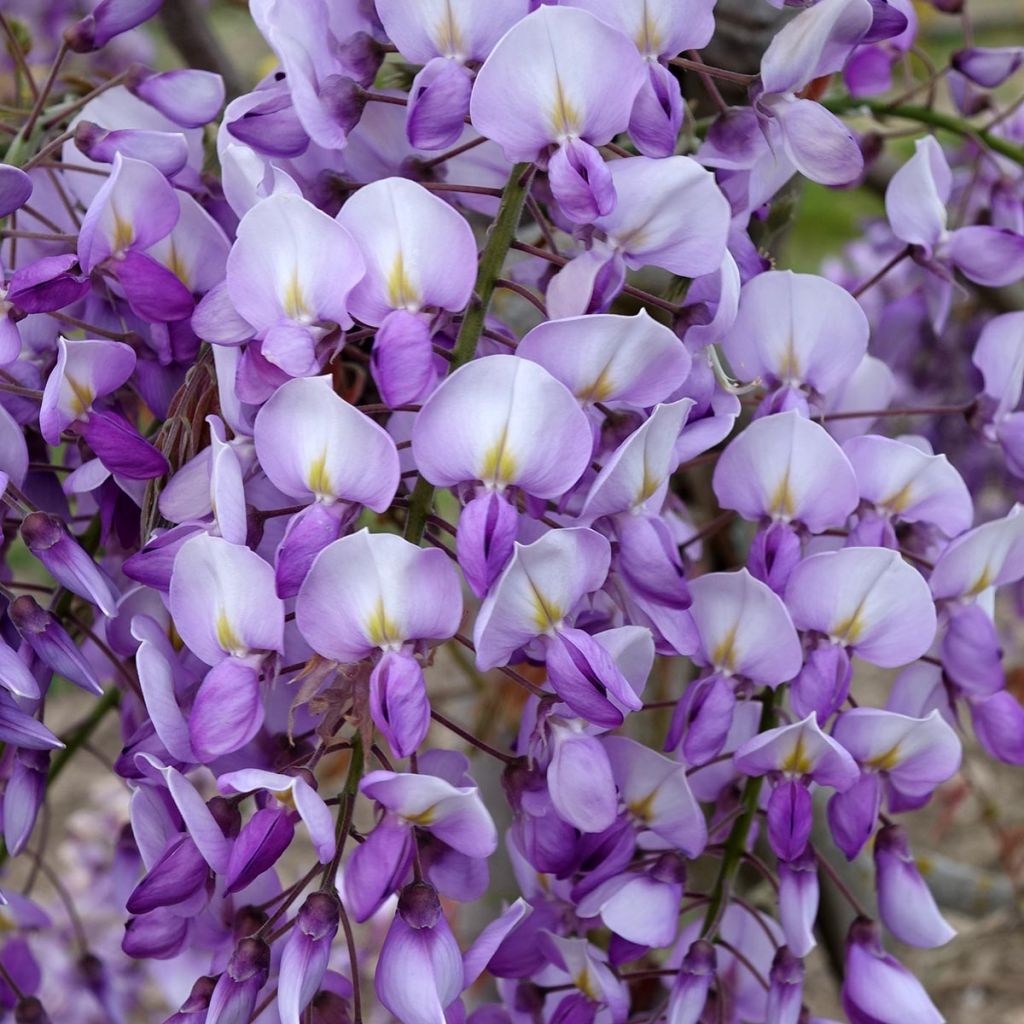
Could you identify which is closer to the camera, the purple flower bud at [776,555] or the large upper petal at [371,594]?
the large upper petal at [371,594]

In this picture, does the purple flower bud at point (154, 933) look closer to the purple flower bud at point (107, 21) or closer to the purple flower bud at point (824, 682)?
the purple flower bud at point (824, 682)

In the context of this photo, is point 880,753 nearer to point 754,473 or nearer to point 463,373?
point 754,473

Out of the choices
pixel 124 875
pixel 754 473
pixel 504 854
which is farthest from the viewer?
pixel 504 854

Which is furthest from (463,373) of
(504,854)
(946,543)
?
(504,854)

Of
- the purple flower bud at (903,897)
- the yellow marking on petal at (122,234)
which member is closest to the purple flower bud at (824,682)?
the purple flower bud at (903,897)

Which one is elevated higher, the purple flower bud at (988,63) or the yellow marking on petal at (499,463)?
the yellow marking on petal at (499,463)

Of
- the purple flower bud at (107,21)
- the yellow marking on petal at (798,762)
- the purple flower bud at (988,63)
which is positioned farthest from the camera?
the purple flower bud at (988,63)

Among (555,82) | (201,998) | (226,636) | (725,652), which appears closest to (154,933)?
(201,998)

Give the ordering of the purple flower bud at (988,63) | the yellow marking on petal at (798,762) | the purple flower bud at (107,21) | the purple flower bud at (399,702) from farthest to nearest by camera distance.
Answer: the purple flower bud at (988,63)
the purple flower bud at (107,21)
the yellow marking on petal at (798,762)
the purple flower bud at (399,702)
